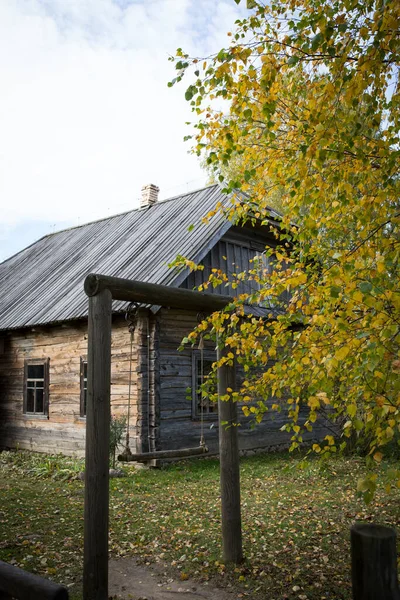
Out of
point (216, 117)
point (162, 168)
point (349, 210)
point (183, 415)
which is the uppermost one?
point (162, 168)

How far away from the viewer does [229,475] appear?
5797 mm

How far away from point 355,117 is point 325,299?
1.42m

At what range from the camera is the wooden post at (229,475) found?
5660mm

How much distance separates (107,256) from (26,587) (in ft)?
43.6

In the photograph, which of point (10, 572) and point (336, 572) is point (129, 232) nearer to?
point (336, 572)

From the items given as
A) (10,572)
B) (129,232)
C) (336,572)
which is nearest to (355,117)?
(10,572)

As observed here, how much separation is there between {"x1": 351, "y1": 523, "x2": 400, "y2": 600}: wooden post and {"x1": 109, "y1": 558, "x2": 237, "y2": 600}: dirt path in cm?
304

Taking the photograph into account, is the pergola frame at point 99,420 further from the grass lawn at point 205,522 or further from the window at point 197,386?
the window at point 197,386

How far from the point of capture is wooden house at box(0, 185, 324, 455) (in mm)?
11961

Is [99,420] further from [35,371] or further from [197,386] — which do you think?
[35,371]

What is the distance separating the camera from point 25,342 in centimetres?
1534

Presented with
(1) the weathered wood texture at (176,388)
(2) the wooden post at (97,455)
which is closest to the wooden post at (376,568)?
(2) the wooden post at (97,455)

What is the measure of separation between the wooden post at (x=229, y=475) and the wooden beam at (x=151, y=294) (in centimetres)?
56

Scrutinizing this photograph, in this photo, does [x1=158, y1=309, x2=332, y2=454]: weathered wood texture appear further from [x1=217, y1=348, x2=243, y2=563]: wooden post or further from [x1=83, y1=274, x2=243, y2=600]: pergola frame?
[x1=83, y1=274, x2=243, y2=600]: pergola frame
